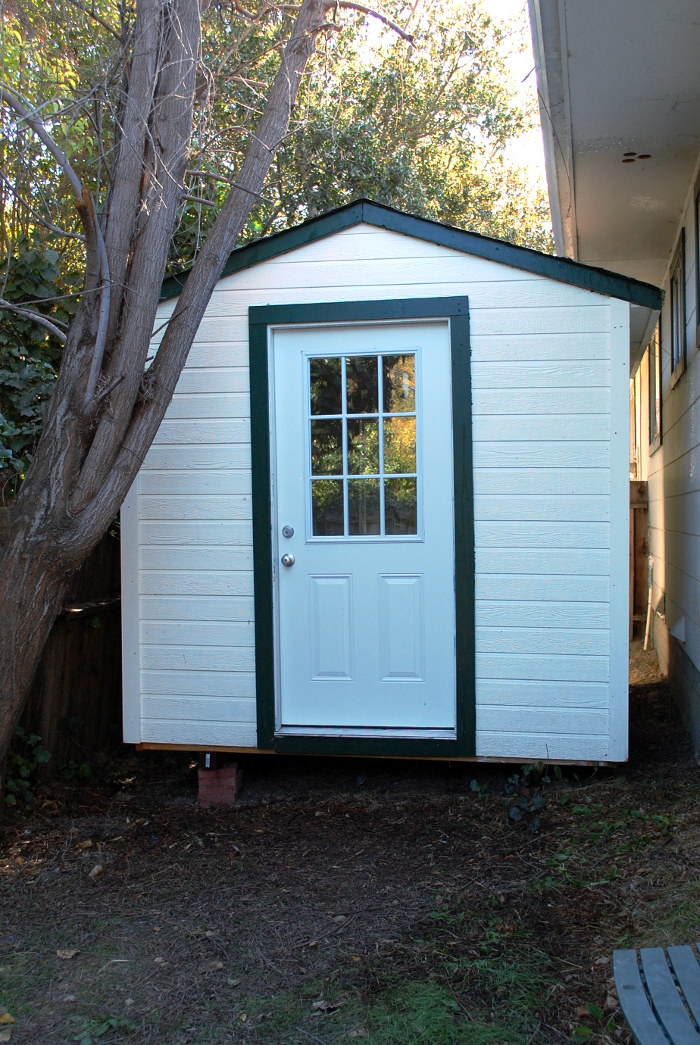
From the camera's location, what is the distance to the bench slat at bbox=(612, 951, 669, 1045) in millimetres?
1922

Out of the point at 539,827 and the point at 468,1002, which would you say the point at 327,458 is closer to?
the point at 539,827

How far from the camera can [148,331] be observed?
3836 mm

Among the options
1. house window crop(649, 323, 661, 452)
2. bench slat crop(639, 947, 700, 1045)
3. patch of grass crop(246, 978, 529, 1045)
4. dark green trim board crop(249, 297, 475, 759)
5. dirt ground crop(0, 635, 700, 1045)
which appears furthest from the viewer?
house window crop(649, 323, 661, 452)

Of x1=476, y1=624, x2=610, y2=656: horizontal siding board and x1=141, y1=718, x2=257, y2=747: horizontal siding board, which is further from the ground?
x1=476, y1=624, x2=610, y2=656: horizontal siding board

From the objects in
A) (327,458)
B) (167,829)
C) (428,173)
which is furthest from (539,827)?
(428,173)

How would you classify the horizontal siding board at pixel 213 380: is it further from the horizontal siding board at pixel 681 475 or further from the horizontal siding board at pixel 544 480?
the horizontal siding board at pixel 681 475

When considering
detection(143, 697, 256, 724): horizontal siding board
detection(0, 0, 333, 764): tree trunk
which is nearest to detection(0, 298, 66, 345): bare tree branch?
detection(0, 0, 333, 764): tree trunk

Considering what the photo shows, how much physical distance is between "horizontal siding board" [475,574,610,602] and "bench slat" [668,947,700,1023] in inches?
80.8

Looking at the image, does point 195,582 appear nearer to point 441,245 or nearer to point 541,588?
point 541,588

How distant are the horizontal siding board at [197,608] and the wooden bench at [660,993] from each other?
2.60 metres

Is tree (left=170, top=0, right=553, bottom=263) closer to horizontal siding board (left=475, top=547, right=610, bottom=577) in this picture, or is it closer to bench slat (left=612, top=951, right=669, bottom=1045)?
horizontal siding board (left=475, top=547, right=610, bottom=577)

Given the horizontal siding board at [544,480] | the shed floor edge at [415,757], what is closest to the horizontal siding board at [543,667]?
the shed floor edge at [415,757]

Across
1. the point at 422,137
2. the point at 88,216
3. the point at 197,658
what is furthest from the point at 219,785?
the point at 422,137

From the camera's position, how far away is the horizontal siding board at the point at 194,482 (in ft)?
14.8
